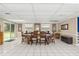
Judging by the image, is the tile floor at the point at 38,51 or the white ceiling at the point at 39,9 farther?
the tile floor at the point at 38,51

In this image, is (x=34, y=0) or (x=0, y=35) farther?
(x=0, y=35)

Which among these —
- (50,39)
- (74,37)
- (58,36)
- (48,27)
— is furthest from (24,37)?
(48,27)

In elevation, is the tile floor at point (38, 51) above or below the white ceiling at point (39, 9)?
below

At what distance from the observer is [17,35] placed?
1839cm

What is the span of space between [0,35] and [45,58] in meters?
5.66

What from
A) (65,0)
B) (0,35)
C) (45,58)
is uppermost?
(65,0)

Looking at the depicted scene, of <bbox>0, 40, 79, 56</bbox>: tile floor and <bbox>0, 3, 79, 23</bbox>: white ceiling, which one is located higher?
<bbox>0, 3, 79, 23</bbox>: white ceiling

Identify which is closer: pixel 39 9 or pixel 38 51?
pixel 39 9

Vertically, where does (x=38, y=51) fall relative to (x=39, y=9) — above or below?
below

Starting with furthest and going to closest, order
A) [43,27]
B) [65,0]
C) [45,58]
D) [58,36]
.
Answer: [43,27] → [58,36] → [45,58] → [65,0]

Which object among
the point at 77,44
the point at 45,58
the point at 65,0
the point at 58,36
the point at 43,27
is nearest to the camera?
the point at 65,0

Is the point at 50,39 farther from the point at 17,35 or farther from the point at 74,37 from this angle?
the point at 17,35

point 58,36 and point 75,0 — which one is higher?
point 75,0

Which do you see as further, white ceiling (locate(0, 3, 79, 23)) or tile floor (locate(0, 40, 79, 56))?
tile floor (locate(0, 40, 79, 56))
